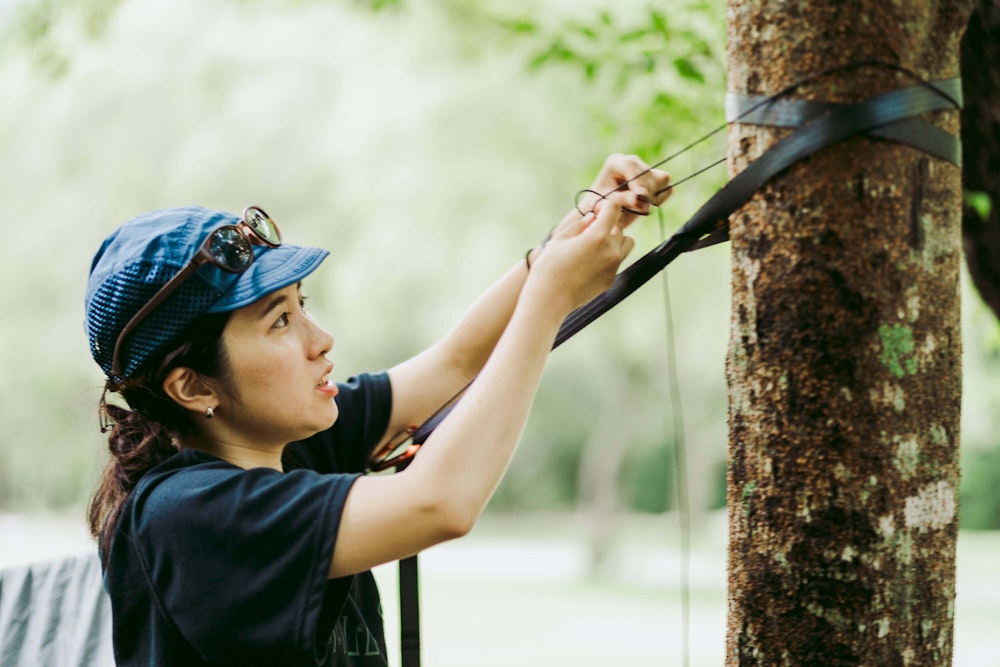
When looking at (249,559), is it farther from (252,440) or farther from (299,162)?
(299,162)

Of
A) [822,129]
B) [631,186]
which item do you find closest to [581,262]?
[631,186]

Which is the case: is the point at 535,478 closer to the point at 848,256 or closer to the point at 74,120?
the point at 74,120

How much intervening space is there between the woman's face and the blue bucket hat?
5cm

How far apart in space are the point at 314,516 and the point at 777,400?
66cm

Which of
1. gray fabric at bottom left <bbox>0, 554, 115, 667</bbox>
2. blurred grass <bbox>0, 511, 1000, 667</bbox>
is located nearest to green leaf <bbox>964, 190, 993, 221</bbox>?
gray fabric at bottom left <bbox>0, 554, 115, 667</bbox>

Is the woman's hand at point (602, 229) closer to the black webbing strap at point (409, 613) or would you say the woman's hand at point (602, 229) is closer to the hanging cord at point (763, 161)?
the hanging cord at point (763, 161)

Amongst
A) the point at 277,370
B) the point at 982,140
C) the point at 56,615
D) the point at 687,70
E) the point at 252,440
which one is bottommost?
the point at 56,615

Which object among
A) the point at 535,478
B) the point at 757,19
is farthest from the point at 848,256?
the point at 535,478

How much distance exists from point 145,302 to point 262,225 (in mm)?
249

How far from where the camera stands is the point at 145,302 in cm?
163

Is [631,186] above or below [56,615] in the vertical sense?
above

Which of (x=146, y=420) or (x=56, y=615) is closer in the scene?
(x=146, y=420)

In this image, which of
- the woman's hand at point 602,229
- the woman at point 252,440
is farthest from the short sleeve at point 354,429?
the woman's hand at point 602,229

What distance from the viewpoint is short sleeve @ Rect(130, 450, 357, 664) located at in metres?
1.46
